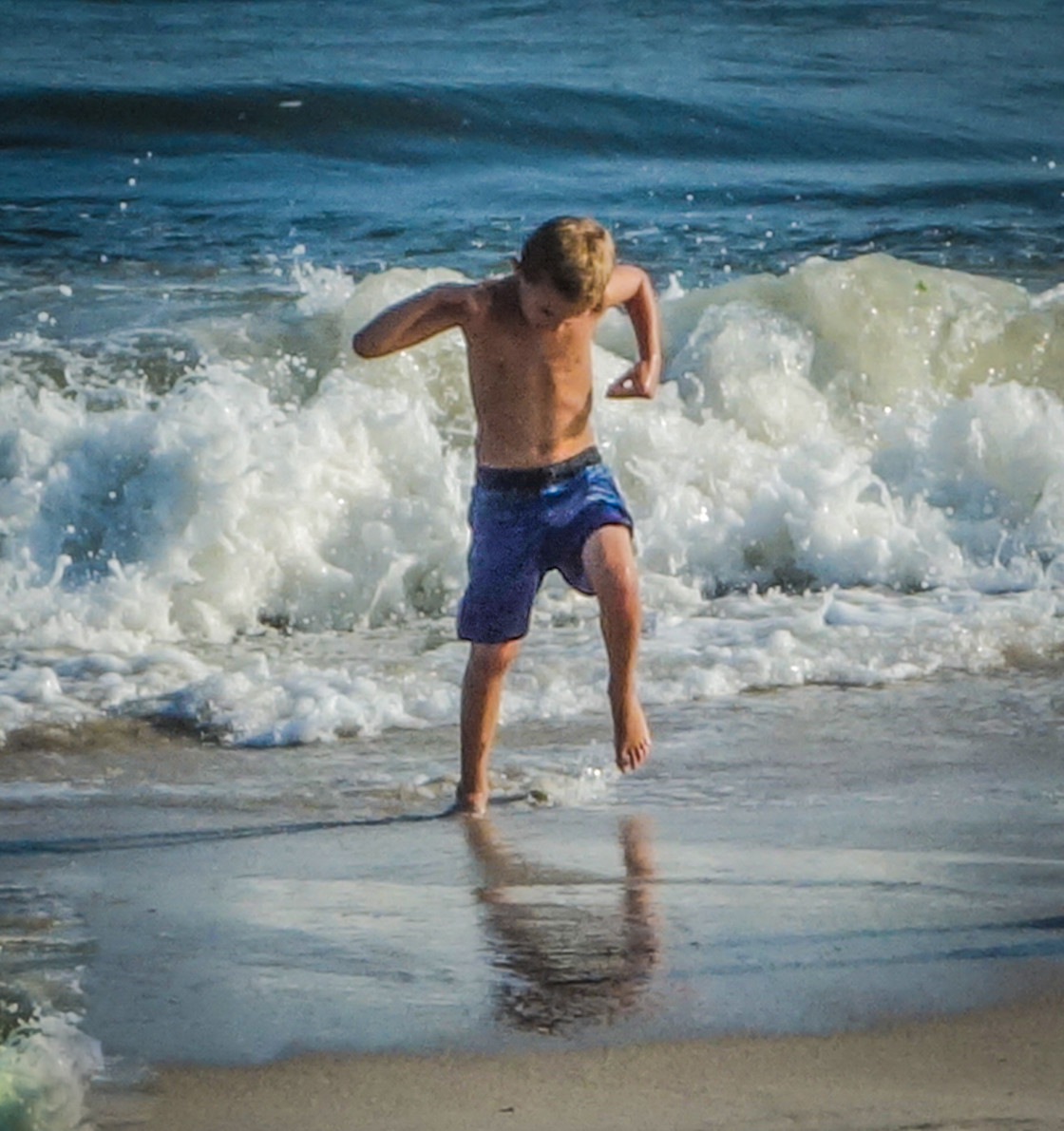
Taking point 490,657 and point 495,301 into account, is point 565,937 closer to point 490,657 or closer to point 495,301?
point 490,657

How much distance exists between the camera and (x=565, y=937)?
138 inches

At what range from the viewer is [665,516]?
7.46 metres

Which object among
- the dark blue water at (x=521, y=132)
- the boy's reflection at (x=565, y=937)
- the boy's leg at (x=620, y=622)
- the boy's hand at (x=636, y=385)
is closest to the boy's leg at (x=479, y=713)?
the boy's leg at (x=620, y=622)

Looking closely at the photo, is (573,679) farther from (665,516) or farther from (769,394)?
(769,394)

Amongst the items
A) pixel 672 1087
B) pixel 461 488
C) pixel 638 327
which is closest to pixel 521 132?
pixel 461 488

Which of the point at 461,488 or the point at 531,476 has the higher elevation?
the point at 531,476

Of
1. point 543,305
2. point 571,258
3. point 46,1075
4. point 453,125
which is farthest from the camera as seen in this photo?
point 453,125

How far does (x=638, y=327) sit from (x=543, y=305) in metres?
0.42

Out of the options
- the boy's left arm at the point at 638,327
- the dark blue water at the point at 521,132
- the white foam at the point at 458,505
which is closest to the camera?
the boy's left arm at the point at 638,327

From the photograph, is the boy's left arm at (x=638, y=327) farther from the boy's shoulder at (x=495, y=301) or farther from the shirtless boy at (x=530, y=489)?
the boy's shoulder at (x=495, y=301)

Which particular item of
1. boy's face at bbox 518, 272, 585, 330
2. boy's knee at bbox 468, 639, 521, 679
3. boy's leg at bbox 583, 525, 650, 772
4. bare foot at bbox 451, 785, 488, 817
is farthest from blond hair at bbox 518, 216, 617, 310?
bare foot at bbox 451, 785, 488, 817

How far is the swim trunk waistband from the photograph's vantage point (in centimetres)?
454

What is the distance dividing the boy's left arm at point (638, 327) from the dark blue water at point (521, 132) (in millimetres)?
5366

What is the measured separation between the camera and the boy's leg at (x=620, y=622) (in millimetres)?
4426
